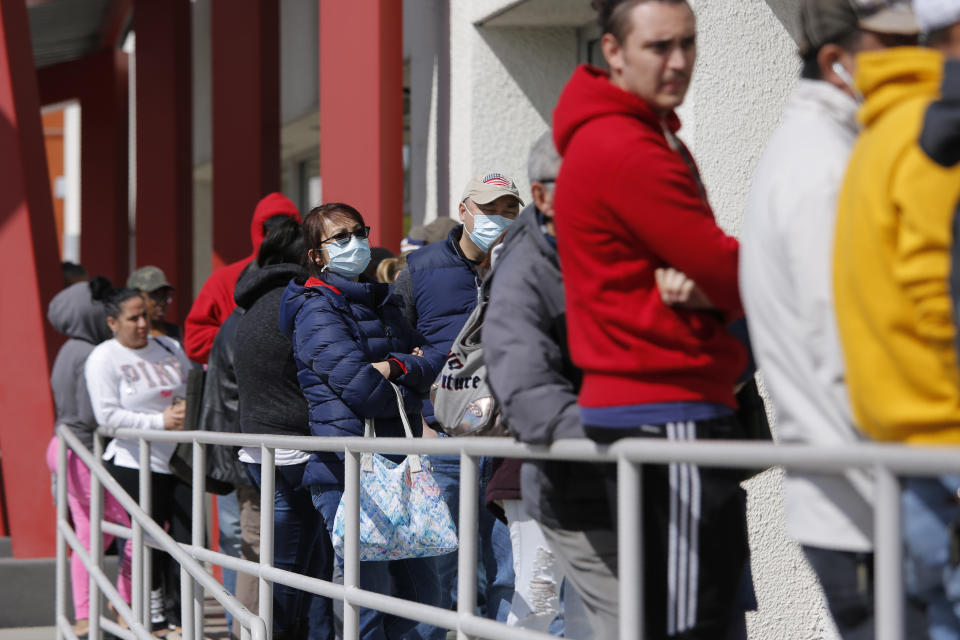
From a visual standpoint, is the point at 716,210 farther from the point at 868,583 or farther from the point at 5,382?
the point at 5,382

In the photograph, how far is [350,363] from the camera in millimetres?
4273

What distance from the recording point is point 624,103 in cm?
257

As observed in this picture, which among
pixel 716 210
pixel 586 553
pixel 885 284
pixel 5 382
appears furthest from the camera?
pixel 5 382

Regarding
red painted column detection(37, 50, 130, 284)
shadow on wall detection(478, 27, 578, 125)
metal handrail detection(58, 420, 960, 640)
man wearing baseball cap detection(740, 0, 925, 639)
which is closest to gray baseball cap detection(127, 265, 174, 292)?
metal handrail detection(58, 420, 960, 640)

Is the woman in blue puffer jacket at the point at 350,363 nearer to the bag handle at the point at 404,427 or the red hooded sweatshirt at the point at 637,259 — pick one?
the bag handle at the point at 404,427

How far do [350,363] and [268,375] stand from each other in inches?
30.7

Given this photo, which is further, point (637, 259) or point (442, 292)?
point (442, 292)

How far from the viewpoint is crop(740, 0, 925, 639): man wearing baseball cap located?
6.97 feet

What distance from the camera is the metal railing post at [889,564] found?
6.19 ft

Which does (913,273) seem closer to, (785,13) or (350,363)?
(350,363)

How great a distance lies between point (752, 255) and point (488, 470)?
2.29 meters

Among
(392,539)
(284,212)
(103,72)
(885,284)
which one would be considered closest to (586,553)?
(885,284)

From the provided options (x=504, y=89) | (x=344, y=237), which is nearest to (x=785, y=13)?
(x=344, y=237)

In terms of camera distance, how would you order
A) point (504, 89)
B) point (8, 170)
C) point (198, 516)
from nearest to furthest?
1. point (198, 516)
2. point (504, 89)
3. point (8, 170)
